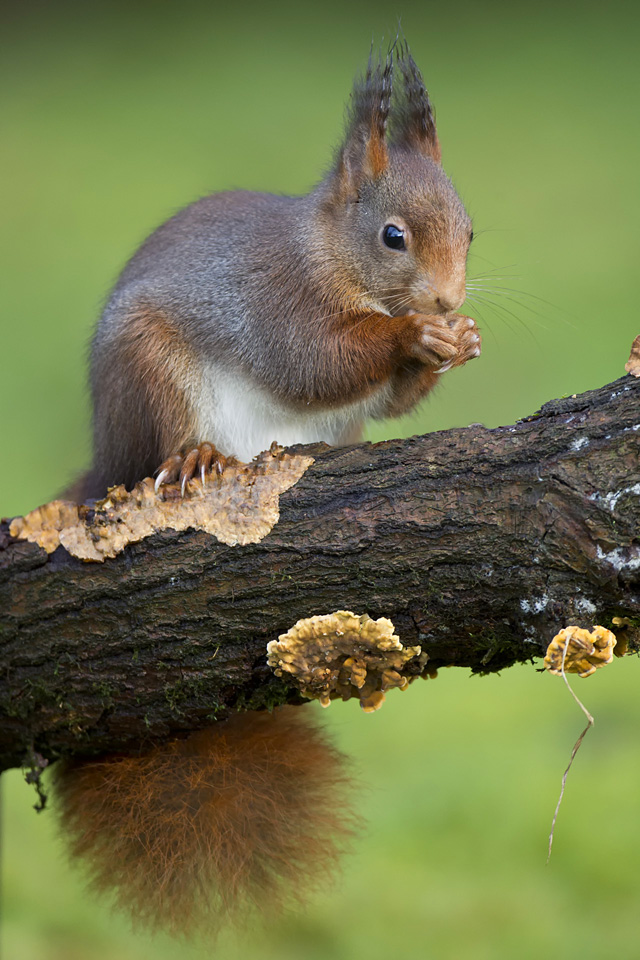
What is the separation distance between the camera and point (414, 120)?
1843 mm

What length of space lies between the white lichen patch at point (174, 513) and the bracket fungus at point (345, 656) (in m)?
0.14

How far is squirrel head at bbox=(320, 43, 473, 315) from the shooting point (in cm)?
166

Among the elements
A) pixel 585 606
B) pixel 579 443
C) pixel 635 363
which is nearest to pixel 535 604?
pixel 585 606

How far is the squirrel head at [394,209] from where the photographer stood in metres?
1.66

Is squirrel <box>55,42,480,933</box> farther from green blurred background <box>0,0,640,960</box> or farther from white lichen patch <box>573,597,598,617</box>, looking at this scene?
white lichen patch <box>573,597,598,617</box>

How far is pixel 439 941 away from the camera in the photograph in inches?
76.3

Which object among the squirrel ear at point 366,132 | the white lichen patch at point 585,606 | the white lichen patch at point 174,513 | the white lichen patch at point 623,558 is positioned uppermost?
the squirrel ear at point 366,132

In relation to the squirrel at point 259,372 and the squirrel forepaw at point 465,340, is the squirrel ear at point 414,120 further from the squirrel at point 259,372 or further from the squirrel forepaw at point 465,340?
the squirrel forepaw at point 465,340

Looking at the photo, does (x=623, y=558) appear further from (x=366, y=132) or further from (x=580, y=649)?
(x=366, y=132)

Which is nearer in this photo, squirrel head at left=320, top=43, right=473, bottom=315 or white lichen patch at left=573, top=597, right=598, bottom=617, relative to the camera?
white lichen patch at left=573, top=597, right=598, bottom=617

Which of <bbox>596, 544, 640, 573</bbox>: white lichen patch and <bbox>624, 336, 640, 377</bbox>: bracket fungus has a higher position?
<bbox>624, 336, 640, 377</bbox>: bracket fungus

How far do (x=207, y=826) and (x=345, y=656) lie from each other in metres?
0.35

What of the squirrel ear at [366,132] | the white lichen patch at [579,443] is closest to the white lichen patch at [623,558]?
the white lichen patch at [579,443]

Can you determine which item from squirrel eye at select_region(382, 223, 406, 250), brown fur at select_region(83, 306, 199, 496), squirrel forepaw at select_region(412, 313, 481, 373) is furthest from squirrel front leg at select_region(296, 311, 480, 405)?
brown fur at select_region(83, 306, 199, 496)
